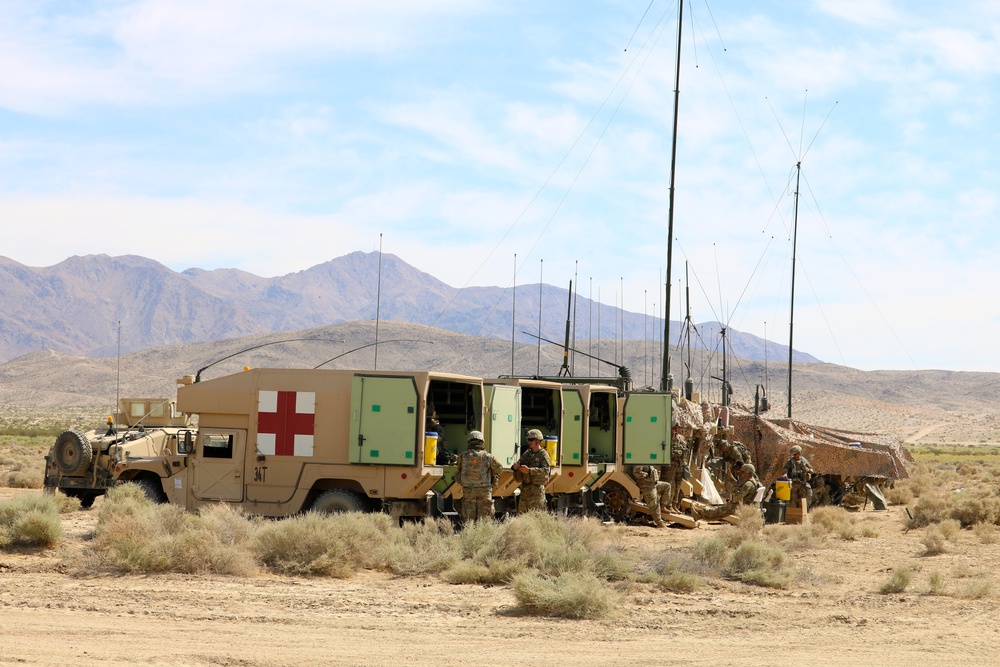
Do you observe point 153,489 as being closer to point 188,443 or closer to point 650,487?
point 188,443

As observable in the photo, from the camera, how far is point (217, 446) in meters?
15.5

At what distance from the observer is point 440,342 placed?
14062 cm

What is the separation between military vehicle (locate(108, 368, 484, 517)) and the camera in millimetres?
14734

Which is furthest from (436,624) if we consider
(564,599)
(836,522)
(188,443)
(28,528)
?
(836,522)

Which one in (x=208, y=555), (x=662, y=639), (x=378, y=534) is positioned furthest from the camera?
(x=378, y=534)

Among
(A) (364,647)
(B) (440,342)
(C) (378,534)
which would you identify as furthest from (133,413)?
(B) (440,342)

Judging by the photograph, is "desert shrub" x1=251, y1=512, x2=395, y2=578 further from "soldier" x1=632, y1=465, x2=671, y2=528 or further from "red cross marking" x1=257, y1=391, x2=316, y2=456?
"soldier" x1=632, y1=465, x2=671, y2=528

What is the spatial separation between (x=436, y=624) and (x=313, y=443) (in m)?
5.55

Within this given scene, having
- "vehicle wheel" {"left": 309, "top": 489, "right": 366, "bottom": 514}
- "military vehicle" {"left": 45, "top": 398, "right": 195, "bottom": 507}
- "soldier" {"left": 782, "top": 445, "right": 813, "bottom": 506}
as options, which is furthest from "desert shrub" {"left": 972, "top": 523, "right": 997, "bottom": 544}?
"military vehicle" {"left": 45, "top": 398, "right": 195, "bottom": 507}

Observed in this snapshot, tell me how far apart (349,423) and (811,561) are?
662 centimetres

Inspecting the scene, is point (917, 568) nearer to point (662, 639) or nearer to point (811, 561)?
point (811, 561)

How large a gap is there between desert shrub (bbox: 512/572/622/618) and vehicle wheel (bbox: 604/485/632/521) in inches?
396

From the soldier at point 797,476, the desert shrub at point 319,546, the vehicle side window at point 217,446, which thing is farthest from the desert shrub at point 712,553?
the soldier at point 797,476

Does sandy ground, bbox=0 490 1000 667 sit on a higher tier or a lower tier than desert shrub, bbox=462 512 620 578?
lower
